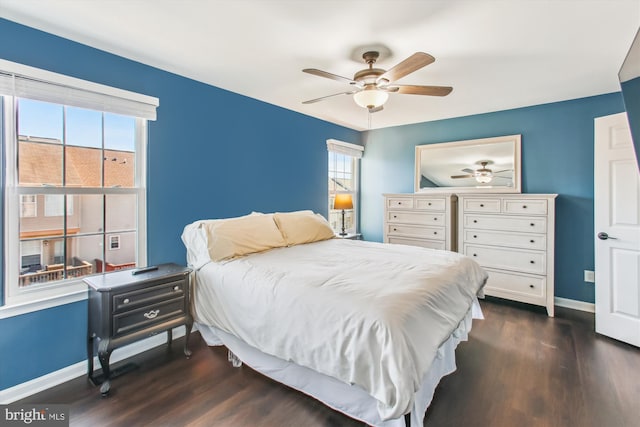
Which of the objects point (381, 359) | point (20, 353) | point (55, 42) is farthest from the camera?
point (55, 42)

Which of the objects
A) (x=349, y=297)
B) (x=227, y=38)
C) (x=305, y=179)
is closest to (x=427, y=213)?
(x=305, y=179)

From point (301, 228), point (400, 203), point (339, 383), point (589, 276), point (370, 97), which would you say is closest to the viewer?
point (339, 383)

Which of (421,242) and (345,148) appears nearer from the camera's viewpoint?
(421,242)

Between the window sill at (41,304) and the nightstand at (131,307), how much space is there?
13 cm

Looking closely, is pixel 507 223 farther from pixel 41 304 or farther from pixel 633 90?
pixel 41 304

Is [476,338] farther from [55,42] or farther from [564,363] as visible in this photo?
[55,42]

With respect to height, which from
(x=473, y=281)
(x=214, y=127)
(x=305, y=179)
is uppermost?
(x=214, y=127)

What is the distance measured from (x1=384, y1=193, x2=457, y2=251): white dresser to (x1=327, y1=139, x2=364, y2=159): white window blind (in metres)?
0.96

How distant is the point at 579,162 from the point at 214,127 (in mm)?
3923

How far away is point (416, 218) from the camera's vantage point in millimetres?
4148

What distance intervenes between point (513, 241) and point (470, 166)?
44.3 inches

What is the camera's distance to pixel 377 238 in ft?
16.4

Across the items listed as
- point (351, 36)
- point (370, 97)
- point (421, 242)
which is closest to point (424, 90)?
point (370, 97)

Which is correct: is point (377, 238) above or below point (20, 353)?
above
